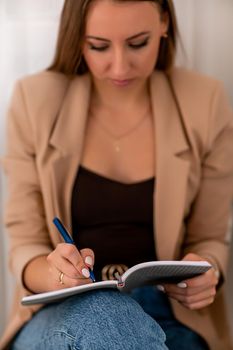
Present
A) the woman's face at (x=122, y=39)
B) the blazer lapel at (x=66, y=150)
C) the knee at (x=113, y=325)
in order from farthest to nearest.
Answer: the blazer lapel at (x=66, y=150)
the woman's face at (x=122, y=39)
the knee at (x=113, y=325)

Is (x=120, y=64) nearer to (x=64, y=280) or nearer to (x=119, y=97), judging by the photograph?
(x=119, y=97)

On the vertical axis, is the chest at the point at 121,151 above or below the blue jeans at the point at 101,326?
above

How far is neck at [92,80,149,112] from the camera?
43.0 inches

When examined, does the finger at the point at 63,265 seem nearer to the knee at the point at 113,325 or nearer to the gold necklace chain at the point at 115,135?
the knee at the point at 113,325

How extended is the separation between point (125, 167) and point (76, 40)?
0.24 m

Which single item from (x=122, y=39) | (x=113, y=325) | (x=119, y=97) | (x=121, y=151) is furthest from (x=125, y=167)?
(x=113, y=325)

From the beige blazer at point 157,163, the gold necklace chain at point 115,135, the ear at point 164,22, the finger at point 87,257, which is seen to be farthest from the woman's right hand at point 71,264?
the ear at point 164,22

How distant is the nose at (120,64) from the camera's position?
949mm

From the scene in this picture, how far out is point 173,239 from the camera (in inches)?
42.0

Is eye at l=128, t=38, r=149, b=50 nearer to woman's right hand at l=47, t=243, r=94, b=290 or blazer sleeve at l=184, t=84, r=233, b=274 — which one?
blazer sleeve at l=184, t=84, r=233, b=274

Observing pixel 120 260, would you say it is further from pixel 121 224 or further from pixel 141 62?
pixel 141 62

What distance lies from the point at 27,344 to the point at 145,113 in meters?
0.47

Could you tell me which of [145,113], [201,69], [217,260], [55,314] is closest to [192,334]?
[217,260]

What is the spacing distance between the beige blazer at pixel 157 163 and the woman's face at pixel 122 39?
0.10m
